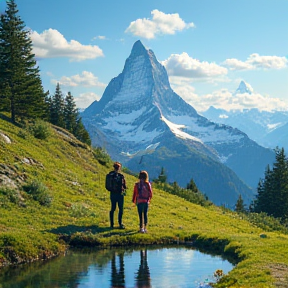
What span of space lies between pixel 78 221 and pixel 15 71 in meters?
24.1

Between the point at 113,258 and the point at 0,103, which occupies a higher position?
the point at 0,103

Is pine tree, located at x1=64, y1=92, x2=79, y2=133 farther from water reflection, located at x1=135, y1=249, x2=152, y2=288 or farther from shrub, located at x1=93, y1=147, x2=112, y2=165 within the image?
water reflection, located at x1=135, y1=249, x2=152, y2=288

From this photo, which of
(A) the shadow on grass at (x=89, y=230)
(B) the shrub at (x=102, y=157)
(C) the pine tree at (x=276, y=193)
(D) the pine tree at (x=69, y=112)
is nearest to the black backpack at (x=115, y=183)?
(A) the shadow on grass at (x=89, y=230)

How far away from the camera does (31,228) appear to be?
→ 62.5 ft

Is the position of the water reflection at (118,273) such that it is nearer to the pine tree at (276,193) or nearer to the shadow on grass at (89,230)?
the shadow on grass at (89,230)

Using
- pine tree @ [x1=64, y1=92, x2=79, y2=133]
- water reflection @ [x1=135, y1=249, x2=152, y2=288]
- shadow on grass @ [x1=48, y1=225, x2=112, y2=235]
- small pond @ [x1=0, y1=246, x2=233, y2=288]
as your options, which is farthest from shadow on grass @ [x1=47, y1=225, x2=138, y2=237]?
pine tree @ [x1=64, y1=92, x2=79, y2=133]

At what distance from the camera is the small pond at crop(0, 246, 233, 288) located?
42.3ft

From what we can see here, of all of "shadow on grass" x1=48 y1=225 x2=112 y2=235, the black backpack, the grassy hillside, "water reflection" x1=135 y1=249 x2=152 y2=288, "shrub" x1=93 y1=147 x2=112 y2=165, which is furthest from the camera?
"shrub" x1=93 y1=147 x2=112 y2=165

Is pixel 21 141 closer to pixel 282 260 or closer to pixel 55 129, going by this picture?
pixel 55 129

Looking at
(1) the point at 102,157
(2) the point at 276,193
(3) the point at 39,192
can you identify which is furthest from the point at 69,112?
(3) the point at 39,192

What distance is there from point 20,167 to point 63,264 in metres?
11.7

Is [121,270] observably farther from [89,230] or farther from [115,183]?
[115,183]

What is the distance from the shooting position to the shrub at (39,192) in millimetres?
23031

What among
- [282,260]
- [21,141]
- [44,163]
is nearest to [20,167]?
[44,163]
